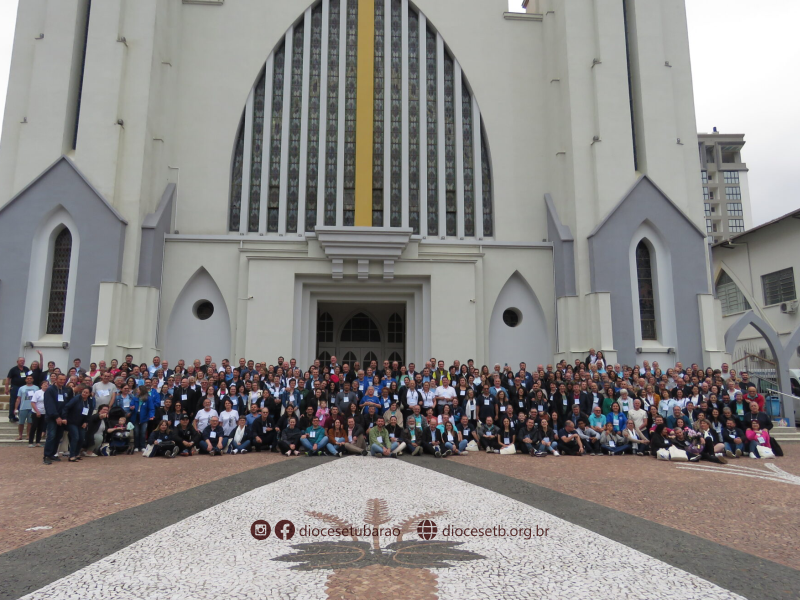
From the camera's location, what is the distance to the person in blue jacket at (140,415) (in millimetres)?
10805

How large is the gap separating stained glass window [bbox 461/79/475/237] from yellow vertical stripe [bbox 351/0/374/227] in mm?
3156

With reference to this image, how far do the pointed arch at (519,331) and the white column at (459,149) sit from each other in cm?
248

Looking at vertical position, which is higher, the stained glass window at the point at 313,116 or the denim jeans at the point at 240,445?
the stained glass window at the point at 313,116

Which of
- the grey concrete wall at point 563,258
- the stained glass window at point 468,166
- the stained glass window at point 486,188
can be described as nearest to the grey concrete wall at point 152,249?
the stained glass window at point 468,166

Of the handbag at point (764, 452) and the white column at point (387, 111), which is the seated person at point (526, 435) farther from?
the white column at point (387, 111)

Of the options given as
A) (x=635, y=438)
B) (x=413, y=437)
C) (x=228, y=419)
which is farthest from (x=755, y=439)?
(x=228, y=419)

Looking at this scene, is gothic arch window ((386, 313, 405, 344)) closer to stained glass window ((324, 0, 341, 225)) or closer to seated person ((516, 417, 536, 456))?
stained glass window ((324, 0, 341, 225))

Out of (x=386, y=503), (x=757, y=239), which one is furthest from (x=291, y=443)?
(x=757, y=239)

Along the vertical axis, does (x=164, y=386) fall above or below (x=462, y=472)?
above

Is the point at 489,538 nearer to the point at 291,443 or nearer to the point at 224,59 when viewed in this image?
the point at 291,443

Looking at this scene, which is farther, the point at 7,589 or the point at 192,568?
the point at 192,568

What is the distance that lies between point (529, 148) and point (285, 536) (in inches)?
661

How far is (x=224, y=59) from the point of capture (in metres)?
18.5

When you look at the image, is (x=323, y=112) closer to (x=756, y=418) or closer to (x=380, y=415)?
(x=380, y=415)
